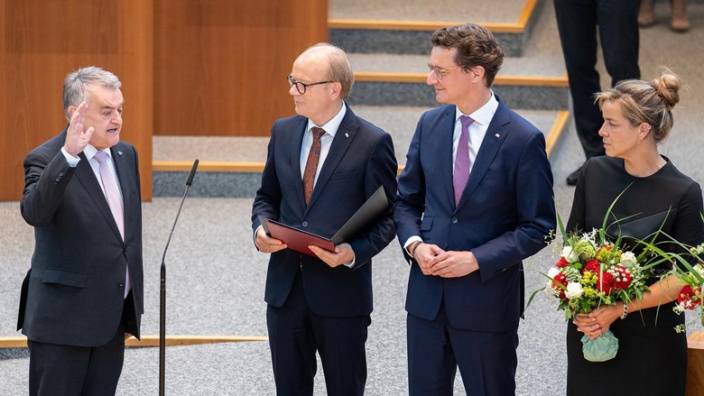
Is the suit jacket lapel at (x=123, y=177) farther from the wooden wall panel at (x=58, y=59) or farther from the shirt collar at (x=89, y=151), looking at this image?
the wooden wall panel at (x=58, y=59)

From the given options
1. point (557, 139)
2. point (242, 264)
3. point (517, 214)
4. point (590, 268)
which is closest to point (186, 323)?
point (242, 264)

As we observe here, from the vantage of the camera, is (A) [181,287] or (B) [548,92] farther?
(B) [548,92]

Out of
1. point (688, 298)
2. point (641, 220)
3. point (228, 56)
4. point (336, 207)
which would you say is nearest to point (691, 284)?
point (688, 298)

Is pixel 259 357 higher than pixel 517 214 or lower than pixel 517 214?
lower

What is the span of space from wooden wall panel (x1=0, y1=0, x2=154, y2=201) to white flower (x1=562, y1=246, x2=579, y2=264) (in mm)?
3430

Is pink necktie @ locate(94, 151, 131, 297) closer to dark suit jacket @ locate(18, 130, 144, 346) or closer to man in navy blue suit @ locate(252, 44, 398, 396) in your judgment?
dark suit jacket @ locate(18, 130, 144, 346)

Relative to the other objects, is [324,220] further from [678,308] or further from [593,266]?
[678,308]

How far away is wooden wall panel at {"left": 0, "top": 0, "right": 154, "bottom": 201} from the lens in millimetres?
5793

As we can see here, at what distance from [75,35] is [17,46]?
0.32 meters

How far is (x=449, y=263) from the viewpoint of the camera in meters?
3.02

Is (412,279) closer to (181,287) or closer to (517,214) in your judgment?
(517,214)

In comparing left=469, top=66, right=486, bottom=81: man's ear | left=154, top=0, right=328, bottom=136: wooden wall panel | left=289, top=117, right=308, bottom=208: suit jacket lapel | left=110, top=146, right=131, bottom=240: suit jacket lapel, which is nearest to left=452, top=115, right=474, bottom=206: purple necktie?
left=469, top=66, right=486, bottom=81: man's ear

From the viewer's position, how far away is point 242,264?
504cm

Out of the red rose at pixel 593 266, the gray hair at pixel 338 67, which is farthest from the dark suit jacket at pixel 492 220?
the gray hair at pixel 338 67
